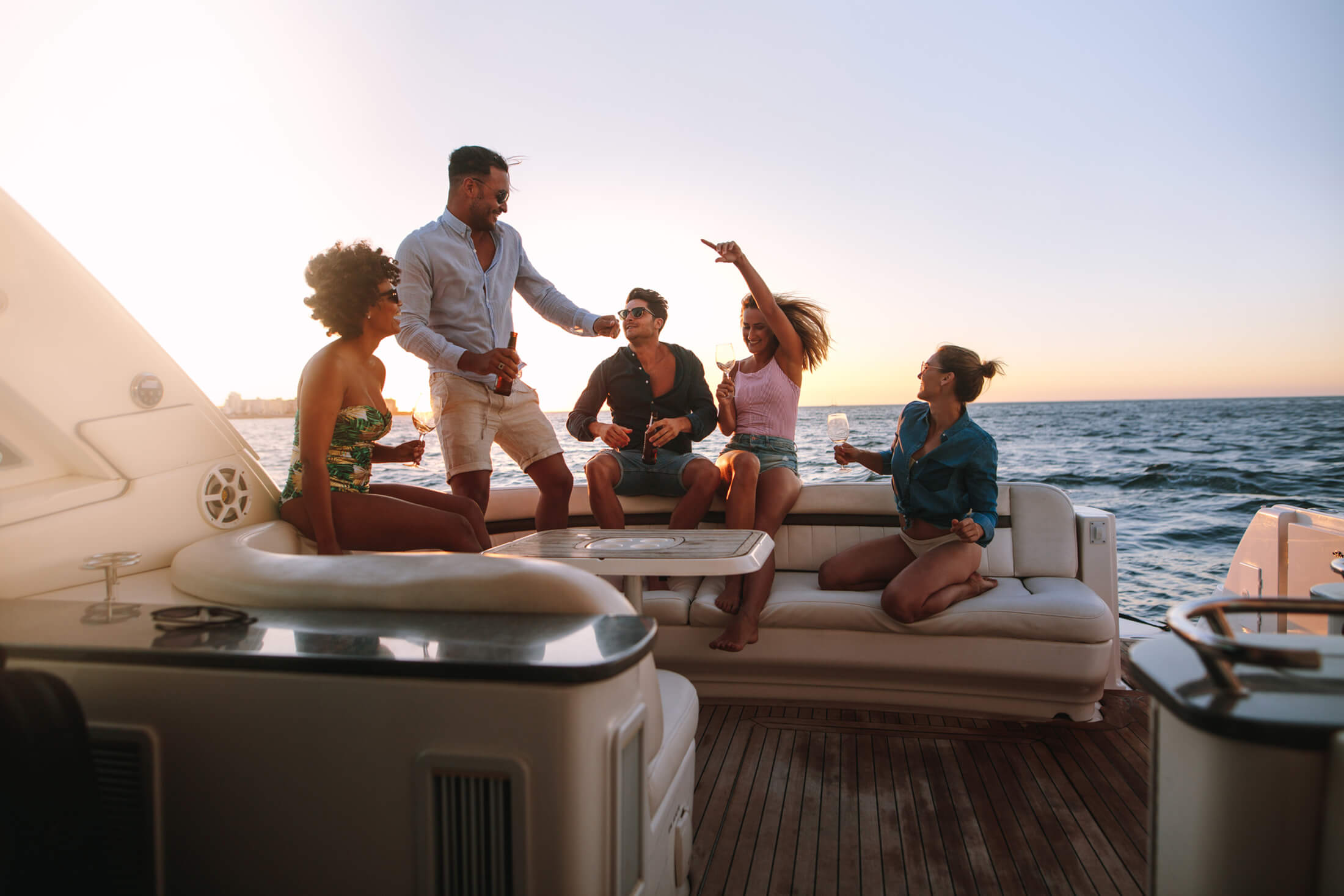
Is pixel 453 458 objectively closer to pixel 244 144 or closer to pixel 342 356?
pixel 342 356

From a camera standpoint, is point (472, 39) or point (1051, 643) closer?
point (1051, 643)

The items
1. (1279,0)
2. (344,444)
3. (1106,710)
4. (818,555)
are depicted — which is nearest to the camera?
(344,444)

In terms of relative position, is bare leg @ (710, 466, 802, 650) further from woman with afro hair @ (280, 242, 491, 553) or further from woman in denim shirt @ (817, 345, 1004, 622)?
woman with afro hair @ (280, 242, 491, 553)

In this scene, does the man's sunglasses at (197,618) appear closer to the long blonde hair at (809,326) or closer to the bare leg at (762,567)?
the bare leg at (762,567)

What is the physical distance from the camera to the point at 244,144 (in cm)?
718

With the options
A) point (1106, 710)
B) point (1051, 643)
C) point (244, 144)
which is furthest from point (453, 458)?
point (244, 144)

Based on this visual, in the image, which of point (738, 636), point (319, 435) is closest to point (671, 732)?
point (319, 435)

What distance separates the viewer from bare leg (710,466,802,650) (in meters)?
2.68

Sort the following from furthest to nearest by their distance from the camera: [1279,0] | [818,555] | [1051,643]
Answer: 1. [1279,0]
2. [818,555]
3. [1051,643]

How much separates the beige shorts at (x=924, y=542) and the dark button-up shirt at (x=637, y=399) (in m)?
0.99

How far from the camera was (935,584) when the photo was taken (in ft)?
8.41

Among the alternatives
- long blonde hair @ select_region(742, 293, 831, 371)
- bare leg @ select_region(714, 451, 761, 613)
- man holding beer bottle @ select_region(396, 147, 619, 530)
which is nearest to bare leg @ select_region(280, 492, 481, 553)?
man holding beer bottle @ select_region(396, 147, 619, 530)

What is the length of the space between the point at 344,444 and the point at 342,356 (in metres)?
0.24

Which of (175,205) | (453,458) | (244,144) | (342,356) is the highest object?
(244,144)
